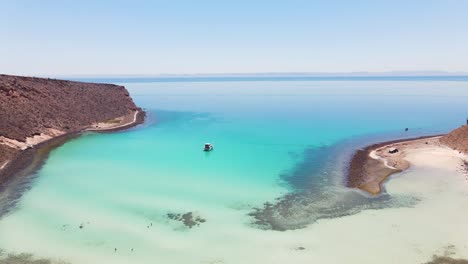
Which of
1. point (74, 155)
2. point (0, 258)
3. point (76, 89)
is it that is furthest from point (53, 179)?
point (76, 89)

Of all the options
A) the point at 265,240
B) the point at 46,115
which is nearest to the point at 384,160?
the point at 265,240

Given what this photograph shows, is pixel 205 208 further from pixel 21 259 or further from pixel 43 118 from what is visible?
pixel 43 118

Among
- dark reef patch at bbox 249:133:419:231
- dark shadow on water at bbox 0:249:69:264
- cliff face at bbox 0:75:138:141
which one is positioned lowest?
dark reef patch at bbox 249:133:419:231

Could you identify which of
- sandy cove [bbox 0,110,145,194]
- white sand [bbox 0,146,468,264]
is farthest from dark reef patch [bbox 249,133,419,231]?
sandy cove [bbox 0,110,145,194]

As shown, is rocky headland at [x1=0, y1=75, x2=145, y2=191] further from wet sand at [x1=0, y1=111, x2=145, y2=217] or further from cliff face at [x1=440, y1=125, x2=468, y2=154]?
cliff face at [x1=440, y1=125, x2=468, y2=154]

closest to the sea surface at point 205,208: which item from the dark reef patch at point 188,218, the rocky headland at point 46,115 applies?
the dark reef patch at point 188,218

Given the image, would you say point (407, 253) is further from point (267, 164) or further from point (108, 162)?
point (108, 162)
